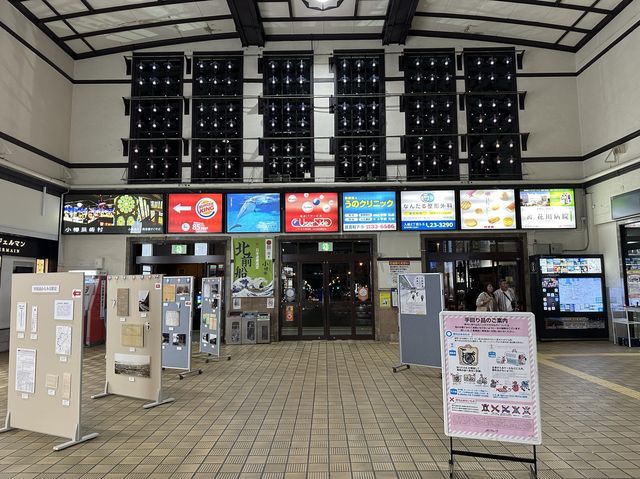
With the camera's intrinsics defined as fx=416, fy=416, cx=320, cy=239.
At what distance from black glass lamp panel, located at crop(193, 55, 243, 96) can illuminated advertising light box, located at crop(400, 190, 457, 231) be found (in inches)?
214

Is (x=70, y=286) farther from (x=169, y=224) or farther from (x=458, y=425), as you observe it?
(x=169, y=224)

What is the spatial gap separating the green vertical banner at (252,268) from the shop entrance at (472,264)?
13.4ft

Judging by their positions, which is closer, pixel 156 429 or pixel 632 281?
pixel 156 429

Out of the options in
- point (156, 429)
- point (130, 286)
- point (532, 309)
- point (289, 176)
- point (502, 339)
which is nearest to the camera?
point (502, 339)

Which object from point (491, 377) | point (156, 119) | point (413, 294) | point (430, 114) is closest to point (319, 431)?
point (491, 377)

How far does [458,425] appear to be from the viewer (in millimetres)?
3326

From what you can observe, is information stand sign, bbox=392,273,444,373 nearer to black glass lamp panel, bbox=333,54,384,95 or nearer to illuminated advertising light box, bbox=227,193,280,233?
illuminated advertising light box, bbox=227,193,280,233

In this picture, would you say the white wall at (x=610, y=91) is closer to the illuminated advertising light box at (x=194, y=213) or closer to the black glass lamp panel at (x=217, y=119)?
the black glass lamp panel at (x=217, y=119)

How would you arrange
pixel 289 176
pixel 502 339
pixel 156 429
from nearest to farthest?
pixel 502 339 → pixel 156 429 → pixel 289 176

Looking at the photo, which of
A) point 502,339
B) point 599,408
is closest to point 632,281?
point 599,408

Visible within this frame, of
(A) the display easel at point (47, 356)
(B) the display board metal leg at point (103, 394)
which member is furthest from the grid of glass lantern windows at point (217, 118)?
(A) the display easel at point (47, 356)

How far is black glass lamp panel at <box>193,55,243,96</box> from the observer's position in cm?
1131

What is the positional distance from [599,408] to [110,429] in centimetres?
556

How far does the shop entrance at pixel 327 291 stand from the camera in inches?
420
